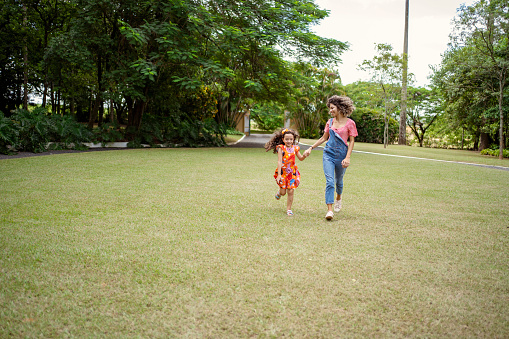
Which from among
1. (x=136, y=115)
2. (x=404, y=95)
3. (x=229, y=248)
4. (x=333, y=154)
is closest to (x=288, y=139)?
(x=333, y=154)

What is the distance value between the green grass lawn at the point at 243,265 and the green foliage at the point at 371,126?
29.1 meters

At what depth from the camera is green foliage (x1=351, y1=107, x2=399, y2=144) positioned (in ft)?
111

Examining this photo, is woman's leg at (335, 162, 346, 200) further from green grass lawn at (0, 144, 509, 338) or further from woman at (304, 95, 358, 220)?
green grass lawn at (0, 144, 509, 338)

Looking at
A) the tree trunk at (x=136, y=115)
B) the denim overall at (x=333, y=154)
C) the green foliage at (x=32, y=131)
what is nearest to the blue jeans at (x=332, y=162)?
the denim overall at (x=333, y=154)

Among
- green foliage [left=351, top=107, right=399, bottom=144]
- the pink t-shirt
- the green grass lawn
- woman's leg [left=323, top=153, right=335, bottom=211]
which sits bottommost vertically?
the green grass lawn

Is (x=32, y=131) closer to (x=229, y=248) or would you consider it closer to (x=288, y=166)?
(x=288, y=166)

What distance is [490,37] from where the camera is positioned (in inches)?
642

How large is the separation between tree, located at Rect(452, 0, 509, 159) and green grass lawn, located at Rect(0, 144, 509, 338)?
45.1 ft

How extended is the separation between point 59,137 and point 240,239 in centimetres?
1149

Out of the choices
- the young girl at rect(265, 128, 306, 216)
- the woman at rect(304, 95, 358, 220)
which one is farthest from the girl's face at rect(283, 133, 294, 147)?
the woman at rect(304, 95, 358, 220)

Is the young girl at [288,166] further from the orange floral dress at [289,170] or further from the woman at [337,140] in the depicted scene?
the woman at [337,140]

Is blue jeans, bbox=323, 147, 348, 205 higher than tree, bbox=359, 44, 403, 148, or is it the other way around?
tree, bbox=359, 44, 403, 148

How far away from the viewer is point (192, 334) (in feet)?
6.87

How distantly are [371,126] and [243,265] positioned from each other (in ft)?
110
